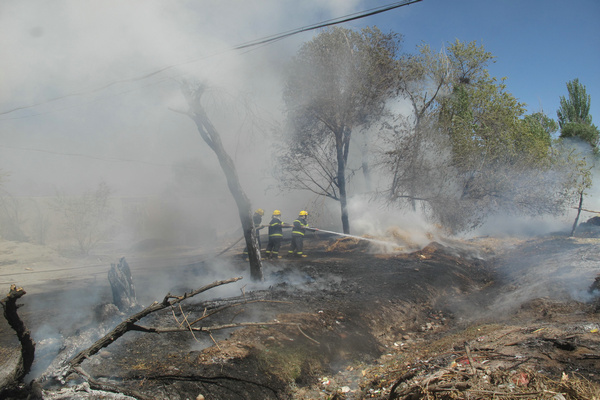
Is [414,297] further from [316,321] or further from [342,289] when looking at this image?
[316,321]

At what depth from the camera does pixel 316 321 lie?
5.74 meters

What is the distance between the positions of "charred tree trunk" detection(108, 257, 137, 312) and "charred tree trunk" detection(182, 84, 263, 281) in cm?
240

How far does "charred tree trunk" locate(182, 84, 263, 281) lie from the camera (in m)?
6.87

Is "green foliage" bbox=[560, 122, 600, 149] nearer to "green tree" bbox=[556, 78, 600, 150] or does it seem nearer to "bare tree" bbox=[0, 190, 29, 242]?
"green tree" bbox=[556, 78, 600, 150]

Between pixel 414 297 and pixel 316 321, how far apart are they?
308 centimetres

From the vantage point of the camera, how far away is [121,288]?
6.07 meters

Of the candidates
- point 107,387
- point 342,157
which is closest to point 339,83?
point 342,157

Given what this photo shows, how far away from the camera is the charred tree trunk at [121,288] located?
601cm

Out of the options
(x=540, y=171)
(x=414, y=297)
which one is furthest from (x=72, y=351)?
(x=540, y=171)

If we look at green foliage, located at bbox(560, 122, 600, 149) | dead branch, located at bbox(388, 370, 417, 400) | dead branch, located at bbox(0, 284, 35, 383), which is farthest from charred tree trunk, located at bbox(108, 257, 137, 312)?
green foliage, located at bbox(560, 122, 600, 149)

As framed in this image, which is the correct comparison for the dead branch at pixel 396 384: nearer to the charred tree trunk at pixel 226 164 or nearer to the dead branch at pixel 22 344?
the dead branch at pixel 22 344

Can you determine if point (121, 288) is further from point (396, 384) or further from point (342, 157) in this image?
point (342, 157)

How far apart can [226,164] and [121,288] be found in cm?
301

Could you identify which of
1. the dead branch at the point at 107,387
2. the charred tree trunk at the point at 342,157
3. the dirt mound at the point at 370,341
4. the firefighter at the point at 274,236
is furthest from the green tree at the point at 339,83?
the dead branch at the point at 107,387
